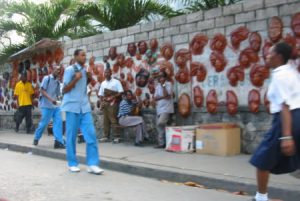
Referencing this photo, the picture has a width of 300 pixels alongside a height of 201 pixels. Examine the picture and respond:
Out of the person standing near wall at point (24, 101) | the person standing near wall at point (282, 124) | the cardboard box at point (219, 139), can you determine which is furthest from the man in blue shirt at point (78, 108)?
the person standing near wall at point (24, 101)

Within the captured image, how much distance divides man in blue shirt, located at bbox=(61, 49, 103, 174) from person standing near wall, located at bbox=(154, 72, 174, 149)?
6.70ft

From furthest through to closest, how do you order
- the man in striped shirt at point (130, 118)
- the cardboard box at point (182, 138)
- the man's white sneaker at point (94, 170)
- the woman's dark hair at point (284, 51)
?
the man in striped shirt at point (130, 118) < the cardboard box at point (182, 138) < the man's white sneaker at point (94, 170) < the woman's dark hair at point (284, 51)

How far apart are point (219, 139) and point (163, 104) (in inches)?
63.6

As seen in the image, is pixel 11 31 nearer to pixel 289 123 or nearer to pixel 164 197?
pixel 164 197

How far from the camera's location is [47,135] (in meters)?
13.2

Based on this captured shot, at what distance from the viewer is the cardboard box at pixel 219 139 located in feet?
27.0

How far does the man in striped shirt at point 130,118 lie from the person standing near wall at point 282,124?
5.25 meters

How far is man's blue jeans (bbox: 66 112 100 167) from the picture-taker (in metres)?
7.53

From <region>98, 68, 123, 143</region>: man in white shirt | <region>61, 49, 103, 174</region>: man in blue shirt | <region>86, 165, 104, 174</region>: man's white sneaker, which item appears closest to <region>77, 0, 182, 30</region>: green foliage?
<region>98, 68, 123, 143</region>: man in white shirt

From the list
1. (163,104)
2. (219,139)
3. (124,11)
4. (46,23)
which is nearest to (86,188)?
(219,139)

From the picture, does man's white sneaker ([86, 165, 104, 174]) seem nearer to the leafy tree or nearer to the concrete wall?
the concrete wall

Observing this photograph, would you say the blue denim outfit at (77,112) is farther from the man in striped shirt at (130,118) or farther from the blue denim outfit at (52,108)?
the blue denim outfit at (52,108)

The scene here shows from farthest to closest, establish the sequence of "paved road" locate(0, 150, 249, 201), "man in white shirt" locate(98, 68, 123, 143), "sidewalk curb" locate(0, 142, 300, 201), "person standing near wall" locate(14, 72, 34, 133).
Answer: "person standing near wall" locate(14, 72, 34, 133), "man in white shirt" locate(98, 68, 123, 143), "paved road" locate(0, 150, 249, 201), "sidewalk curb" locate(0, 142, 300, 201)

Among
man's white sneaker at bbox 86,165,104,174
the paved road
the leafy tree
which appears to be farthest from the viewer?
the leafy tree
